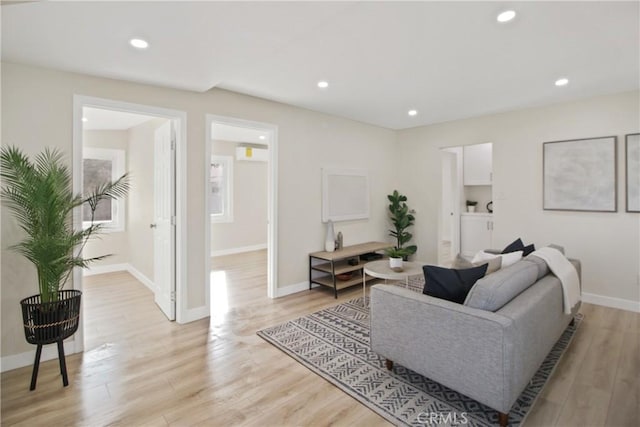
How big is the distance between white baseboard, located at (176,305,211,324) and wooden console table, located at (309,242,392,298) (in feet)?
4.89

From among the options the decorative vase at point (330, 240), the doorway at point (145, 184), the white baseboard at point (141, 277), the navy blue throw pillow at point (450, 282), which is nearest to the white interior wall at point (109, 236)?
the doorway at point (145, 184)

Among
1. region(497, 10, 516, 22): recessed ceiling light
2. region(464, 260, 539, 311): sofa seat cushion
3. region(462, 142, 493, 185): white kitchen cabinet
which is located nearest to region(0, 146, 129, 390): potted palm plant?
region(464, 260, 539, 311): sofa seat cushion

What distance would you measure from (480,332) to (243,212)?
6.19 meters

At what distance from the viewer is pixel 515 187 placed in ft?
14.1

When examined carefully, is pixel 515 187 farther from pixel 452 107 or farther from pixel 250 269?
pixel 250 269

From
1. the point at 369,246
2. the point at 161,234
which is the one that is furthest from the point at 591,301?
the point at 161,234

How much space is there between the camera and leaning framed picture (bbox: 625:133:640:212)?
344 cm

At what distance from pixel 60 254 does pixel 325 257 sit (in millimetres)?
2733

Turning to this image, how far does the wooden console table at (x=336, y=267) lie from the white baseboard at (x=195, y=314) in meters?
1.49

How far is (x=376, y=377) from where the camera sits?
7.47 ft

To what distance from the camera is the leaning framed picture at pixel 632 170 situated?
3.44 metres

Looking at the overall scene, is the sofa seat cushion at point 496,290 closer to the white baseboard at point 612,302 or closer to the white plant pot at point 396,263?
the white plant pot at point 396,263

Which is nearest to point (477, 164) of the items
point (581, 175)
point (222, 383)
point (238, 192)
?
point (581, 175)

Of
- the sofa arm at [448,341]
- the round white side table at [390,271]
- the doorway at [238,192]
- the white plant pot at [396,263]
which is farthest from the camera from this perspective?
the doorway at [238,192]
